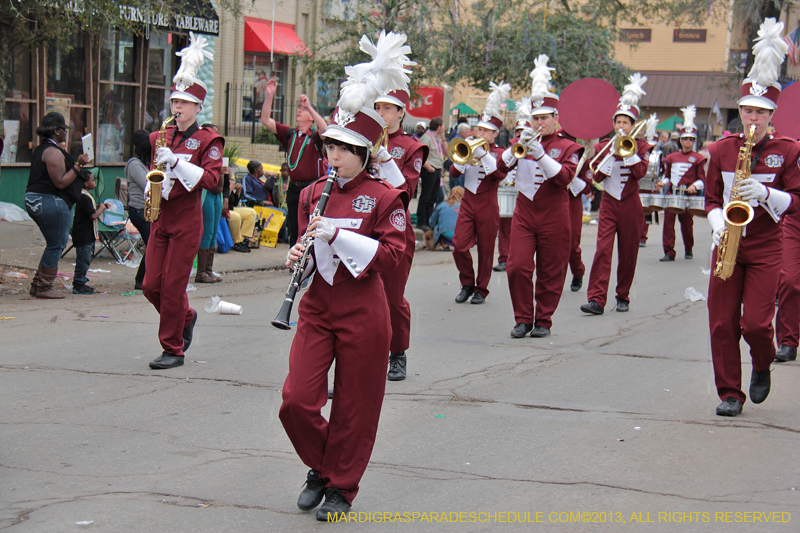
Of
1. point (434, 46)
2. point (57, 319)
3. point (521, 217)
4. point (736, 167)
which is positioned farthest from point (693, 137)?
point (57, 319)

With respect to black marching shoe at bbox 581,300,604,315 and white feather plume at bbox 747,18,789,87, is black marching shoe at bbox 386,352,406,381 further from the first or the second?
black marching shoe at bbox 581,300,604,315

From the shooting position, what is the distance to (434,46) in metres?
18.2

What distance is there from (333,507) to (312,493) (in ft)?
0.54

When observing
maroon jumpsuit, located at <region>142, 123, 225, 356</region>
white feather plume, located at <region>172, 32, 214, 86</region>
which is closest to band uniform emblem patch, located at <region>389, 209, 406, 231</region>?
maroon jumpsuit, located at <region>142, 123, 225, 356</region>

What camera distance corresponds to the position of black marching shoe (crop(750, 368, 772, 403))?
6020mm

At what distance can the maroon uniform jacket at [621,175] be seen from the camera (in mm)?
9688

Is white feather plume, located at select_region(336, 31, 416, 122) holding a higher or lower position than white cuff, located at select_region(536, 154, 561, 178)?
higher

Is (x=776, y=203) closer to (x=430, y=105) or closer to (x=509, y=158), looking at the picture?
(x=509, y=158)

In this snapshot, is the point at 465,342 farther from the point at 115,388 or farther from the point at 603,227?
the point at 115,388

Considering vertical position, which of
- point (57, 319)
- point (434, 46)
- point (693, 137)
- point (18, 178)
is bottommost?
point (57, 319)

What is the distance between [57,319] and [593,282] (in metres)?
5.64

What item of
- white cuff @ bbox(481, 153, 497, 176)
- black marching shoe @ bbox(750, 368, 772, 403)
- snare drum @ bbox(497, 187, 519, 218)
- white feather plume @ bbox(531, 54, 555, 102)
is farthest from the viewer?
snare drum @ bbox(497, 187, 519, 218)

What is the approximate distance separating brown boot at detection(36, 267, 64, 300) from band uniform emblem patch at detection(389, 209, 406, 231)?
6520 mm

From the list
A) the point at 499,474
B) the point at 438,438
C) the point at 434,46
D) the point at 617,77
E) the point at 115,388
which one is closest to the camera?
the point at 499,474
